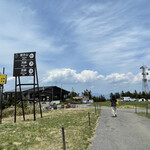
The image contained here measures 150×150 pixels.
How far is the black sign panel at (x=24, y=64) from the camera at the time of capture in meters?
15.4

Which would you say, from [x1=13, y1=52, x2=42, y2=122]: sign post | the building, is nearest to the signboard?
[x1=13, y1=52, x2=42, y2=122]: sign post

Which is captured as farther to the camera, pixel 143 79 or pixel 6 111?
pixel 143 79

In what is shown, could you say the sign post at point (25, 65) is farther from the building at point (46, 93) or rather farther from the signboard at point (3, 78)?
the building at point (46, 93)

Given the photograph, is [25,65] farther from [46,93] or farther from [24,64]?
[46,93]

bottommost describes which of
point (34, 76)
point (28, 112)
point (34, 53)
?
point (28, 112)

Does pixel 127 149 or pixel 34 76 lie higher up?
pixel 34 76

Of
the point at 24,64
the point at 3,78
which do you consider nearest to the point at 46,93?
the point at 24,64

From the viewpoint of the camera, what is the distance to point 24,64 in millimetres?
15547

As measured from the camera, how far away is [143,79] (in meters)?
96.7

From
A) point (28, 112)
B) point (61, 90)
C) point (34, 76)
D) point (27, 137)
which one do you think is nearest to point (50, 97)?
point (61, 90)

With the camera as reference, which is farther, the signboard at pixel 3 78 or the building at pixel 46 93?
the building at pixel 46 93

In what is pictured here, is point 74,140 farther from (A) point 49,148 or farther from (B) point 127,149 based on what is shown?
(B) point 127,149

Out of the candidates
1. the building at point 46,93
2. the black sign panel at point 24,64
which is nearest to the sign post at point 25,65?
the black sign panel at point 24,64

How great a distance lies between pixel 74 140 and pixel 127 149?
86.5 inches
